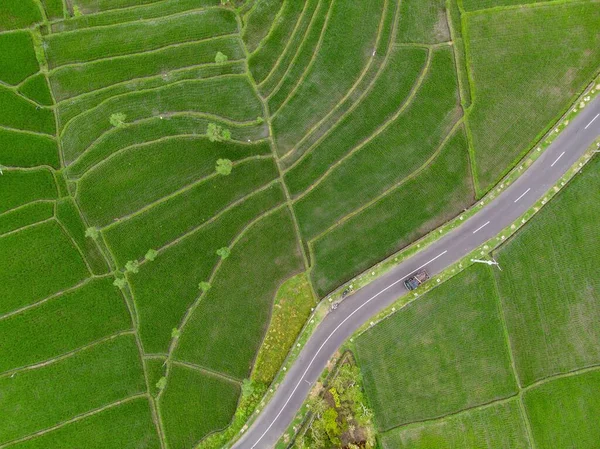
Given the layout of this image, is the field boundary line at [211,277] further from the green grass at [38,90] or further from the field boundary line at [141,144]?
the green grass at [38,90]

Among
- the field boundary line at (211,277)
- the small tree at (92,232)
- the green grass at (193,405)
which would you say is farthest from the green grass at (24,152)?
the green grass at (193,405)

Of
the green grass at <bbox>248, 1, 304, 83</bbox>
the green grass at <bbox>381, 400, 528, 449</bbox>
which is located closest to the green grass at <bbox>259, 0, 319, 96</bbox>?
the green grass at <bbox>248, 1, 304, 83</bbox>

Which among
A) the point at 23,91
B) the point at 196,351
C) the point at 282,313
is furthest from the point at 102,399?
the point at 23,91

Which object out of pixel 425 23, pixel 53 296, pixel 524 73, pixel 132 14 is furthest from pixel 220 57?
pixel 524 73

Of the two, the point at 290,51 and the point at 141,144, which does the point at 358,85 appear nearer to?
the point at 290,51

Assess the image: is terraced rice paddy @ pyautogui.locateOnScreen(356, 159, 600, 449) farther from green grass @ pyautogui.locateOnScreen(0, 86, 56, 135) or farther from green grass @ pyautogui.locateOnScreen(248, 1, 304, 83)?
green grass @ pyautogui.locateOnScreen(0, 86, 56, 135)

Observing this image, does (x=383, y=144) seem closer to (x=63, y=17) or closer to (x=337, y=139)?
(x=337, y=139)
